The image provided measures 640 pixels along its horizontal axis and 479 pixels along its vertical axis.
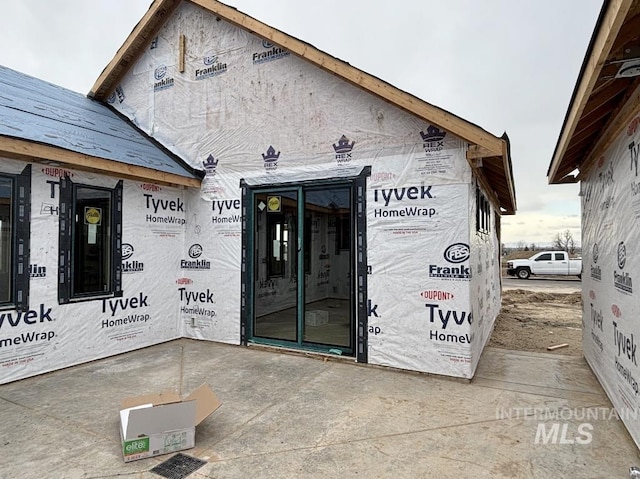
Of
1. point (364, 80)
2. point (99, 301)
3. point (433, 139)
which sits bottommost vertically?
point (99, 301)

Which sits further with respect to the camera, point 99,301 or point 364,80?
point 99,301

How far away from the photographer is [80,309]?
5047mm

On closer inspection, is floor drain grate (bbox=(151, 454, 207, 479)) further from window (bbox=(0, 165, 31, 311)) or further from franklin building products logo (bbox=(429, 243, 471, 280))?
franklin building products logo (bbox=(429, 243, 471, 280))

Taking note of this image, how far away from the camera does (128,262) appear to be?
5.67 metres

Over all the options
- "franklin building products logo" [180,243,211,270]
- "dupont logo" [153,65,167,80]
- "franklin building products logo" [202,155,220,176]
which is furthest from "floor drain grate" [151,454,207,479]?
"dupont logo" [153,65,167,80]

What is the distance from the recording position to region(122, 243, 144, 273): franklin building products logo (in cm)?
561

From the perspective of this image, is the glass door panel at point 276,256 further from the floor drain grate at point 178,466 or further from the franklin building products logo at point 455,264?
the floor drain grate at point 178,466

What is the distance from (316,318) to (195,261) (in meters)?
2.31

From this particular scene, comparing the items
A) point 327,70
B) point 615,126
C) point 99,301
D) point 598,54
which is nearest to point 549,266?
point 615,126

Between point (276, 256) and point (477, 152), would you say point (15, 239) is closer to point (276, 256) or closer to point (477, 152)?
point (276, 256)

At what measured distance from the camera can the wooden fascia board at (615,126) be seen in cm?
293

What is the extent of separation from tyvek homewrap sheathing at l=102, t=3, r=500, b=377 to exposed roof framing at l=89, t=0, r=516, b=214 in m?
0.20

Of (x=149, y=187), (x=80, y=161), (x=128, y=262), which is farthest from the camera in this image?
(x=149, y=187)

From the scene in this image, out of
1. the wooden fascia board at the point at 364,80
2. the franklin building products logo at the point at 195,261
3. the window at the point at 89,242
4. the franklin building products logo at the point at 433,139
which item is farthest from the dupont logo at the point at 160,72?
the franklin building products logo at the point at 433,139
